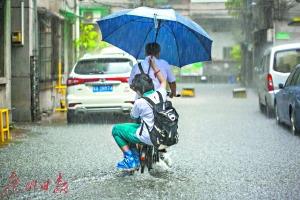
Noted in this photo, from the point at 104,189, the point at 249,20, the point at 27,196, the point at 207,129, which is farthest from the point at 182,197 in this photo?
the point at 249,20

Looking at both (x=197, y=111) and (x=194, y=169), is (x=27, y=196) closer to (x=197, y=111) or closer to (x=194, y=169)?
(x=194, y=169)

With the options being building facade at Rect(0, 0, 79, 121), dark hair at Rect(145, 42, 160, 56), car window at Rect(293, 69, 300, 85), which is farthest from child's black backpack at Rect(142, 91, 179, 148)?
building facade at Rect(0, 0, 79, 121)

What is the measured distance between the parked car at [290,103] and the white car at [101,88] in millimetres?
Result: 3559

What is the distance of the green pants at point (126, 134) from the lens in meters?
8.36

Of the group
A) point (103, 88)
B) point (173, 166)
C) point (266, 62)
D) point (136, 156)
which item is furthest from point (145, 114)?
point (266, 62)

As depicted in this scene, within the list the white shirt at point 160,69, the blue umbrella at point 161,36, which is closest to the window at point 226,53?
the blue umbrella at point 161,36

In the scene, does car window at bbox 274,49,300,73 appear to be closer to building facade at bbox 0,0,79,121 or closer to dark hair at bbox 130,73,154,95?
building facade at bbox 0,0,79,121

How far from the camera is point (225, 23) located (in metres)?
62.9

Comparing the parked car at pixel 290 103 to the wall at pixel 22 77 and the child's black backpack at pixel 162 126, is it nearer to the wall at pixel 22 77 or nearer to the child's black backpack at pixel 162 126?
the child's black backpack at pixel 162 126

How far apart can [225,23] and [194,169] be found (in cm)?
5476

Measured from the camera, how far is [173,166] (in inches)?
372

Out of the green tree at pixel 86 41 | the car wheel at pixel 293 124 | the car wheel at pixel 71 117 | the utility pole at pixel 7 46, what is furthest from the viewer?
the green tree at pixel 86 41

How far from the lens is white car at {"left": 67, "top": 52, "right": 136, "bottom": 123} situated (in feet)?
51.6

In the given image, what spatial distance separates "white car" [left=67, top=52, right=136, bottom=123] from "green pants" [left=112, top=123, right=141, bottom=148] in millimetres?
7258
